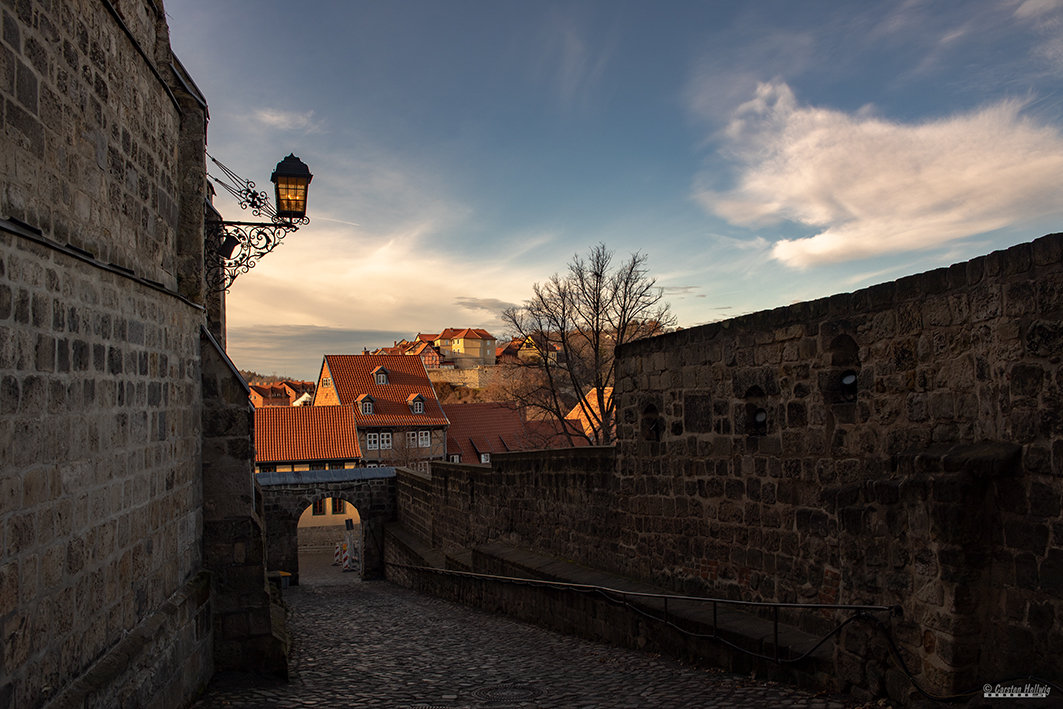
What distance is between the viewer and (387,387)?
45750mm

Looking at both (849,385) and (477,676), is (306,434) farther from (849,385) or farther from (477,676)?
(849,385)

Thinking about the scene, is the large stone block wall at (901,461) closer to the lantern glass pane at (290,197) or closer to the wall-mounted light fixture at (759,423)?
the wall-mounted light fixture at (759,423)

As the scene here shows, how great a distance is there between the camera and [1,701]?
3.24 meters

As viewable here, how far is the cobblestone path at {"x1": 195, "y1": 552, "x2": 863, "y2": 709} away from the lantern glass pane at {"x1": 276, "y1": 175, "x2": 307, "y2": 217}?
5.09 metres

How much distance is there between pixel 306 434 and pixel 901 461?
3824 cm

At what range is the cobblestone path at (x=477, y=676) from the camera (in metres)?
5.63

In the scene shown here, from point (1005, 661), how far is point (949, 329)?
1.96 m

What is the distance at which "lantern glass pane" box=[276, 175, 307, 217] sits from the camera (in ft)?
29.7

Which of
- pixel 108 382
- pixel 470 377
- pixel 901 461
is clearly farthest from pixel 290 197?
pixel 470 377

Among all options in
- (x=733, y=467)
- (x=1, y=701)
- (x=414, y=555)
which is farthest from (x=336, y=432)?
(x=1, y=701)

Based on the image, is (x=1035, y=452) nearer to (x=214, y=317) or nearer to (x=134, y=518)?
(x=134, y=518)

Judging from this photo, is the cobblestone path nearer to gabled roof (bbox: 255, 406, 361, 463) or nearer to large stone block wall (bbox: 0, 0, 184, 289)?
large stone block wall (bbox: 0, 0, 184, 289)

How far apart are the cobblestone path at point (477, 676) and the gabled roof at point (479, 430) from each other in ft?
117

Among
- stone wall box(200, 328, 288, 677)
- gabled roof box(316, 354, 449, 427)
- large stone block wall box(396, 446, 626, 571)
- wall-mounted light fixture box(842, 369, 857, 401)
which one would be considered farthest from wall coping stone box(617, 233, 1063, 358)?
gabled roof box(316, 354, 449, 427)
